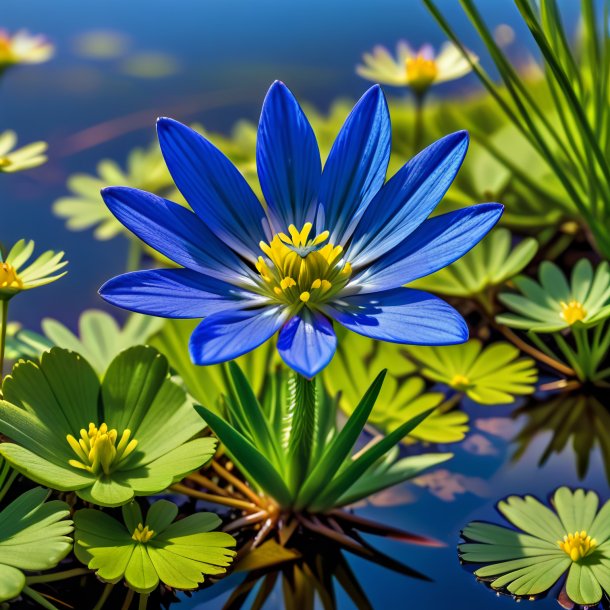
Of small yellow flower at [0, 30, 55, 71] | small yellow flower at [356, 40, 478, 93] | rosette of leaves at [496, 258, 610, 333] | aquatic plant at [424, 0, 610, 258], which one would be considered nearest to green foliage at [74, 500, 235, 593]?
rosette of leaves at [496, 258, 610, 333]

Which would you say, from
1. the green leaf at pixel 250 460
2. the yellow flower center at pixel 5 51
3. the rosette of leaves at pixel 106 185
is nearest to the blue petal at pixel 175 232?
the green leaf at pixel 250 460

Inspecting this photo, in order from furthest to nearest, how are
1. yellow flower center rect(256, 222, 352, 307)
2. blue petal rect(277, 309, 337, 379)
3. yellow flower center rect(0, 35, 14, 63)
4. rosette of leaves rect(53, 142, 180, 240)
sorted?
1. yellow flower center rect(0, 35, 14, 63)
2. rosette of leaves rect(53, 142, 180, 240)
3. yellow flower center rect(256, 222, 352, 307)
4. blue petal rect(277, 309, 337, 379)

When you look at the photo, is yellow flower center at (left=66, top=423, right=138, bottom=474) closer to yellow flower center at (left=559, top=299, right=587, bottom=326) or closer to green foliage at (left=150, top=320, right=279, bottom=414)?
green foliage at (left=150, top=320, right=279, bottom=414)

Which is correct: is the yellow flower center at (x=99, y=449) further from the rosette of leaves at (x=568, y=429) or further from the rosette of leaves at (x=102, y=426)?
the rosette of leaves at (x=568, y=429)

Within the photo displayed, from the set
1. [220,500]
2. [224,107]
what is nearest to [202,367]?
[220,500]

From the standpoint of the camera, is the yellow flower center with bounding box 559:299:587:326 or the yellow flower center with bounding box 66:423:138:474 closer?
the yellow flower center with bounding box 66:423:138:474

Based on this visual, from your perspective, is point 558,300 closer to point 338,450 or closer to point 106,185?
point 338,450
